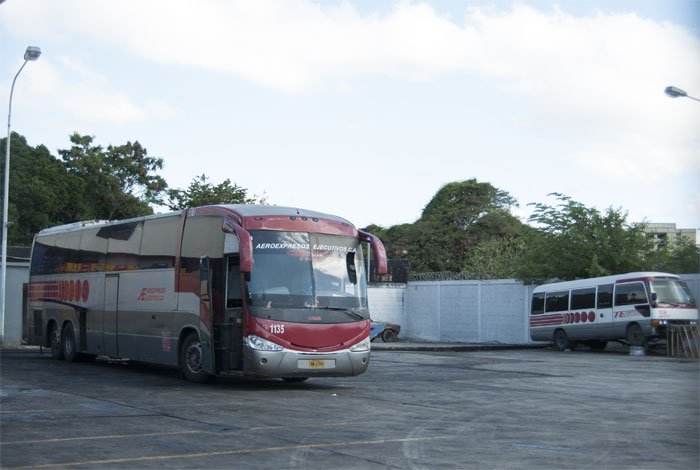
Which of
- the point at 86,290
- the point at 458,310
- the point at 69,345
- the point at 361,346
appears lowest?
the point at 69,345

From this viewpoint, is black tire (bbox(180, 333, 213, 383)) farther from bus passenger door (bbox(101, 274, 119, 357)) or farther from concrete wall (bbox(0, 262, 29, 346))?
concrete wall (bbox(0, 262, 29, 346))

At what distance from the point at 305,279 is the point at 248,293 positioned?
1083 millimetres

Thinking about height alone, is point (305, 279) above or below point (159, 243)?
below

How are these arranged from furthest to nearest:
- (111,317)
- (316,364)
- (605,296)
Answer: (605,296) < (111,317) < (316,364)

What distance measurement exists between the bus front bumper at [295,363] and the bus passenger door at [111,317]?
239 inches

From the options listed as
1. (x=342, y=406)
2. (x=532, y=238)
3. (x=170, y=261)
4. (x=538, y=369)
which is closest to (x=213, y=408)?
(x=342, y=406)

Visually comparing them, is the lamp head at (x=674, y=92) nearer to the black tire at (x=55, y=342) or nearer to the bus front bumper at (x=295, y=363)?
the bus front bumper at (x=295, y=363)

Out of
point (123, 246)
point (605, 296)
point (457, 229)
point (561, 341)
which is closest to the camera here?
point (123, 246)

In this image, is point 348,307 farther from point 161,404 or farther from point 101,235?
point 101,235

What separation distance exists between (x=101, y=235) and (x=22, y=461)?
14038 millimetres

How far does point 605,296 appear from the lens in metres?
31.3

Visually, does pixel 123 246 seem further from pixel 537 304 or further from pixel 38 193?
pixel 38 193

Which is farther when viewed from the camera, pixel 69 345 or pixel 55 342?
pixel 55 342

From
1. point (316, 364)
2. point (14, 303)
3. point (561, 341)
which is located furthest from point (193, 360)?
point (561, 341)
